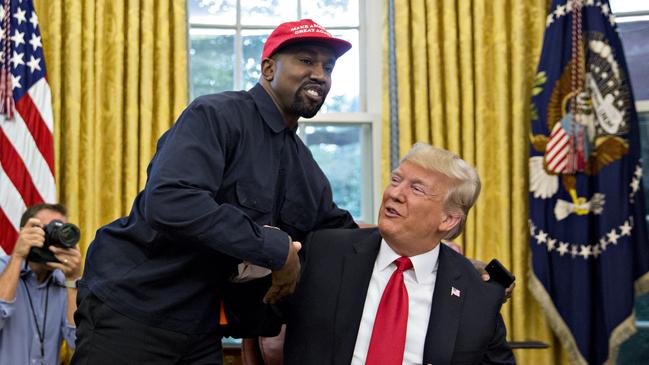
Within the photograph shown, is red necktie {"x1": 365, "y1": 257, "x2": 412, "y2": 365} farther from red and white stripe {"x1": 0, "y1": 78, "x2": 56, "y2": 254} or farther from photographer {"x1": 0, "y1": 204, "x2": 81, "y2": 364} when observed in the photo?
red and white stripe {"x1": 0, "y1": 78, "x2": 56, "y2": 254}

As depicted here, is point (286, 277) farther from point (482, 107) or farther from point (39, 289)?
point (482, 107)

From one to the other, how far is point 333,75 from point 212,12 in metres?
0.75

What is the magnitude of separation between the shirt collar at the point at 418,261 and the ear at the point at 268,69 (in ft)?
1.85

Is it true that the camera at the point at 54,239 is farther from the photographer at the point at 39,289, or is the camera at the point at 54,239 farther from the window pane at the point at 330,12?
the window pane at the point at 330,12

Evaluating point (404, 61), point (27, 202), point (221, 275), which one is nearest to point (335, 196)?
point (404, 61)

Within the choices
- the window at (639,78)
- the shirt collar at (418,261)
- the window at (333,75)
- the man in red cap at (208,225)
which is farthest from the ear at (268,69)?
the window at (639,78)

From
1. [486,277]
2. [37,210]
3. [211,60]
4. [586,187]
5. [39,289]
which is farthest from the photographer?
[211,60]

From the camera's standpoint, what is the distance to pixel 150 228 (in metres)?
1.97

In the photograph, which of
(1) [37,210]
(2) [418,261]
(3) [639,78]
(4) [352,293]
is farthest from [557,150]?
(1) [37,210]

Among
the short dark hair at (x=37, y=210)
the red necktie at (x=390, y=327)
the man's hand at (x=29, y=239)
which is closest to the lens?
the red necktie at (x=390, y=327)

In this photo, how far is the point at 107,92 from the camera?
405 cm

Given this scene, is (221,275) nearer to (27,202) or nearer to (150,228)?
(150,228)

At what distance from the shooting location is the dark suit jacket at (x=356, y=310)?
2.14 metres

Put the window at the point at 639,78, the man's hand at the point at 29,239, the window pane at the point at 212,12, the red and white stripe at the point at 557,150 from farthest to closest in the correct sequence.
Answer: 1. the window pane at the point at 212,12
2. the window at the point at 639,78
3. the red and white stripe at the point at 557,150
4. the man's hand at the point at 29,239
